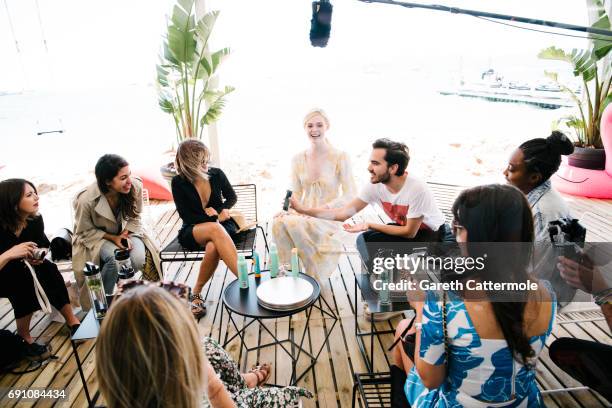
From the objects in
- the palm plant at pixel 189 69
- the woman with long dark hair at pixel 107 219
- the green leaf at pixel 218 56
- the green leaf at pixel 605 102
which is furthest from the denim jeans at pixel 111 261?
the green leaf at pixel 605 102

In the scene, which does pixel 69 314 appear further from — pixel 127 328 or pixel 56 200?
pixel 56 200

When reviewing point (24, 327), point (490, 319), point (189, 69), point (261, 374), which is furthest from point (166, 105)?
point (490, 319)

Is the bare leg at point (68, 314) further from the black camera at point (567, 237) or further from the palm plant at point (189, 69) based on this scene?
the black camera at point (567, 237)

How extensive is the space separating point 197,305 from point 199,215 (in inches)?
29.6

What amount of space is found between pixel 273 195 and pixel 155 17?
314cm

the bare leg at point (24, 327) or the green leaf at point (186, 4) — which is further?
the green leaf at point (186, 4)

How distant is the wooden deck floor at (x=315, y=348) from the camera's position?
2117mm

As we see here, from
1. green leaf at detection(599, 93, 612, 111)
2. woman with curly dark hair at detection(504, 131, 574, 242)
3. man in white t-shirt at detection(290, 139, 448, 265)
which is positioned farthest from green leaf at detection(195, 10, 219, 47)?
green leaf at detection(599, 93, 612, 111)

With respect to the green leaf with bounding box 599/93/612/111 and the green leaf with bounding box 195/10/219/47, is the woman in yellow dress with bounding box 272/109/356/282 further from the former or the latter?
the green leaf with bounding box 599/93/612/111

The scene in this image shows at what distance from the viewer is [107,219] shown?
284 cm

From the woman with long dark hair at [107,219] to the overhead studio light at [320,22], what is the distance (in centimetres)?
171

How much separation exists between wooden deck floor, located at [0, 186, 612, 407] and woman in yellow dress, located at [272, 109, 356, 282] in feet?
1.00

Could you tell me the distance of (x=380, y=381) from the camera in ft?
5.17

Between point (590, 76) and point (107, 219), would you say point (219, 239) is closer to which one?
point (107, 219)
